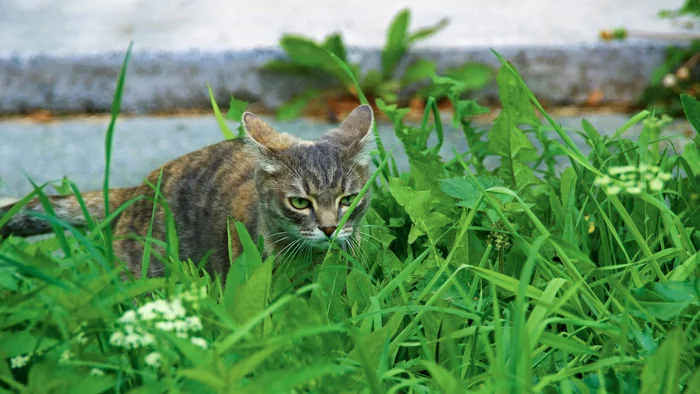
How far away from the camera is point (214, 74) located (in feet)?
15.5

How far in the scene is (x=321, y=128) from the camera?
453cm

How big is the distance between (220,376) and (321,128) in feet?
10.9

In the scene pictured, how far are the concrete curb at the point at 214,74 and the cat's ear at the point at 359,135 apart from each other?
195 centimetres

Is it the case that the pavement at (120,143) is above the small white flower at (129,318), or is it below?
below

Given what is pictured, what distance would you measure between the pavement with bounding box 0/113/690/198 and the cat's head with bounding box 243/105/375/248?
118 centimetres

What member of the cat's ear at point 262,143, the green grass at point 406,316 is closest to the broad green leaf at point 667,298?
the green grass at point 406,316

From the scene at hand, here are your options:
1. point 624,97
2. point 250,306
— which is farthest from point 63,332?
point 624,97

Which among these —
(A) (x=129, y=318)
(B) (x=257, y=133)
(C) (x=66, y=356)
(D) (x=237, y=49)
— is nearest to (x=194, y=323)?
(A) (x=129, y=318)

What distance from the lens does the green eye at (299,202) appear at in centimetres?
264

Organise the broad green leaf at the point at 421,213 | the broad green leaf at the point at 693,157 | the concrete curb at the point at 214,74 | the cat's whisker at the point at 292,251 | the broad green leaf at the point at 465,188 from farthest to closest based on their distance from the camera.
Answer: the concrete curb at the point at 214,74 → the cat's whisker at the point at 292,251 → the broad green leaf at the point at 693,157 → the broad green leaf at the point at 421,213 → the broad green leaf at the point at 465,188

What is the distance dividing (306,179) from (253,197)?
313 mm

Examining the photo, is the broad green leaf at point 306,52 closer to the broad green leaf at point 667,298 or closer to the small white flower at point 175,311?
the broad green leaf at point 667,298

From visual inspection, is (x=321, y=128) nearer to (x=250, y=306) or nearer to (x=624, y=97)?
(x=624, y=97)

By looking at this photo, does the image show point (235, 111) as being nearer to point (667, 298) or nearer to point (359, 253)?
point (359, 253)
